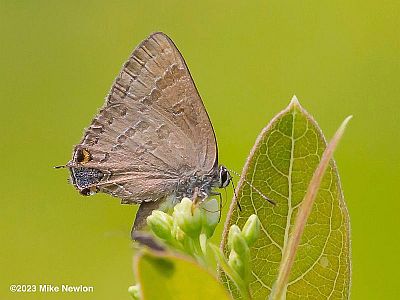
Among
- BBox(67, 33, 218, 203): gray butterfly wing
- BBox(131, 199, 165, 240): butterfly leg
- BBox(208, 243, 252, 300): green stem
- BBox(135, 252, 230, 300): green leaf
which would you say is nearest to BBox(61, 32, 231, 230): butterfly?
BBox(67, 33, 218, 203): gray butterfly wing

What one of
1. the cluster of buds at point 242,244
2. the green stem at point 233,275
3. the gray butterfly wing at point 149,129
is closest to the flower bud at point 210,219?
the cluster of buds at point 242,244

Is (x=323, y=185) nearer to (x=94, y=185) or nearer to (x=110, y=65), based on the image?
(x=94, y=185)

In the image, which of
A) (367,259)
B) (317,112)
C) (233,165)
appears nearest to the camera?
(367,259)

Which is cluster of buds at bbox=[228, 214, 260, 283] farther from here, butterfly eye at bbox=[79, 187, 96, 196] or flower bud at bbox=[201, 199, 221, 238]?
butterfly eye at bbox=[79, 187, 96, 196]

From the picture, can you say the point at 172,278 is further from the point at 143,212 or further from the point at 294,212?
the point at 143,212

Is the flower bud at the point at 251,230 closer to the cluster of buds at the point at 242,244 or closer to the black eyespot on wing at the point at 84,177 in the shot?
the cluster of buds at the point at 242,244

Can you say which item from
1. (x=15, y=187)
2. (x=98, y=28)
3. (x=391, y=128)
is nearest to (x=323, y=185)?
(x=391, y=128)
